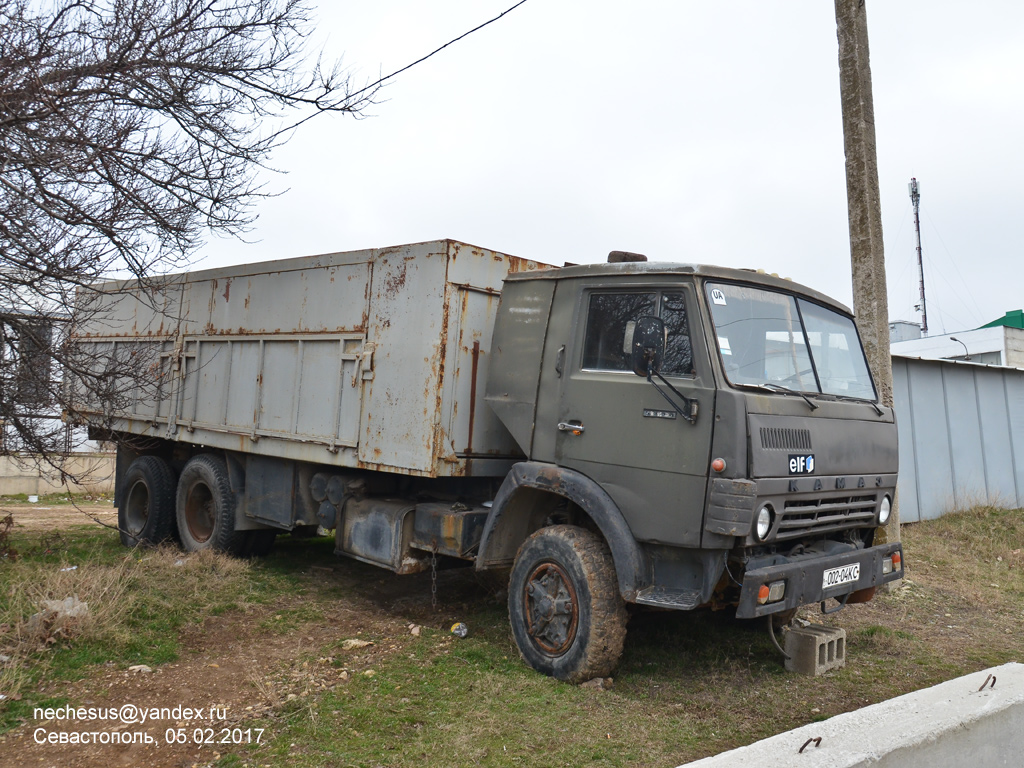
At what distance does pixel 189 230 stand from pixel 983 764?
663cm

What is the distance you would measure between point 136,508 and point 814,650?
303 inches

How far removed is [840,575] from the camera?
15.3 ft

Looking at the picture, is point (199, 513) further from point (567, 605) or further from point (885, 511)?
point (885, 511)

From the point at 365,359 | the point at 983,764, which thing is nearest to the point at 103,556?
the point at 365,359

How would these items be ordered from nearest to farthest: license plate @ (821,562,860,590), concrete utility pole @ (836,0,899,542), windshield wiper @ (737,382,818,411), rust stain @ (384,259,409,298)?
windshield wiper @ (737,382,818,411)
license plate @ (821,562,860,590)
rust stain @ (384,259,409,298)
concrete utility pole @ (836,0,899,542)

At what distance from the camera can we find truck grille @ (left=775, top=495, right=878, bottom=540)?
14.4ft

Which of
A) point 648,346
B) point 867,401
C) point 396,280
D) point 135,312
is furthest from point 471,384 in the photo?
point 135,312

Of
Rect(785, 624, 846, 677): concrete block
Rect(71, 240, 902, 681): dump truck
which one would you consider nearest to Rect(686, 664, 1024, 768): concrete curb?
Rect(71, 240, 902, 681): dump truck

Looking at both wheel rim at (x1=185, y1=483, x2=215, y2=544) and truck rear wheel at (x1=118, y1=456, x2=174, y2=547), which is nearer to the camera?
wheel rim at (x1=185, y1=483, x2=215, y2=544)

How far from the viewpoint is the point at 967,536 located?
10.3m

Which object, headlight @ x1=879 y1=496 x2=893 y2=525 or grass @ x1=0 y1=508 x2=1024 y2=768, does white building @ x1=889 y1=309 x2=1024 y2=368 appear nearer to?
grass @ x1=0 y1=508 x2=1024 y2=768

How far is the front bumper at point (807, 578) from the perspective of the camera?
4156mm

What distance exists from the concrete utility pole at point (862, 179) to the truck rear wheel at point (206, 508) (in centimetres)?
618

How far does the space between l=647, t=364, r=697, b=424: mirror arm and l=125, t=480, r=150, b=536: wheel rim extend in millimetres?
6955
